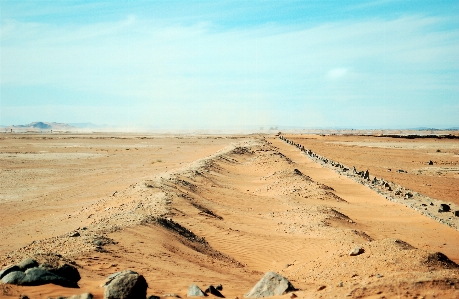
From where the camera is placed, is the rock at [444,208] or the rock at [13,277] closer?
the rock at [13,277]

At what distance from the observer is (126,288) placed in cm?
577

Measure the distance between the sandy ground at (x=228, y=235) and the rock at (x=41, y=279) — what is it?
0.18 meters

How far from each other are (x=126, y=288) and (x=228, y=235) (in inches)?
265

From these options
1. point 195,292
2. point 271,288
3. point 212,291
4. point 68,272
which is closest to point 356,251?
point 271,288

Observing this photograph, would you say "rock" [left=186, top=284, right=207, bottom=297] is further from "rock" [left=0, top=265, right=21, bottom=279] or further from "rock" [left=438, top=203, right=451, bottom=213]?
"rock" [left=438, top=203, right=451, bottom=213]

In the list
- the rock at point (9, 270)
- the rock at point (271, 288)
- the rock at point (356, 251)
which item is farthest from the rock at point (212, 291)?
the rock at point (356, 251)

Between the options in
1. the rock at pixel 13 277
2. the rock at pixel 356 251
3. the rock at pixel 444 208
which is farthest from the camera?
the rock at pixel 444 208

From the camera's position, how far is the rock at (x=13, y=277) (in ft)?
20.8

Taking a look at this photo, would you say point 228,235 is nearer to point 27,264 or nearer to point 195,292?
point 195,292

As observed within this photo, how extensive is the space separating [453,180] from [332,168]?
23.8ft

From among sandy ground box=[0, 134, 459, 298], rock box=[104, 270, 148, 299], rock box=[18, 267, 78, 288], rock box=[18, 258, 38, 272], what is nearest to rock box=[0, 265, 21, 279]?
rock box=[18, 258, 38, 272]

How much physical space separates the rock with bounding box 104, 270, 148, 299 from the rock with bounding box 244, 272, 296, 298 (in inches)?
→ 68.6

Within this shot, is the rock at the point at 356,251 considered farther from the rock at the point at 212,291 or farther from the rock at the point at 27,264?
the rock at the point at 27,264

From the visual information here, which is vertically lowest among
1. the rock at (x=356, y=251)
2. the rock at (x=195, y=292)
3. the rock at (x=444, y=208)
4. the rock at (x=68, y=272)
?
the rock at (x=444, y=208)
